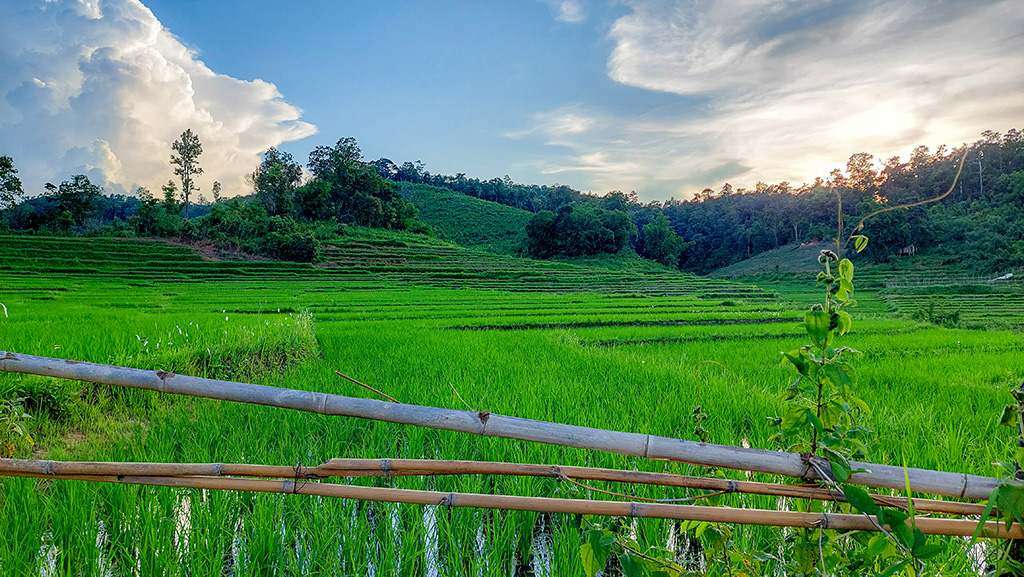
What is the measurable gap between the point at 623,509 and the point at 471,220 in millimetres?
67469

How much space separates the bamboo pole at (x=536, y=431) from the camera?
1.02 meters

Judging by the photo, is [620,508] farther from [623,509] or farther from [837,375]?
[837,375]

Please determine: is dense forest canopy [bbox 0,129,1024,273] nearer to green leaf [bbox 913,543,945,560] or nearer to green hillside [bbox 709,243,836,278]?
green hillside [bbox 709,243,836,278]

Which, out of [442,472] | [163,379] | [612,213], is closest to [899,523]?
[442,472]

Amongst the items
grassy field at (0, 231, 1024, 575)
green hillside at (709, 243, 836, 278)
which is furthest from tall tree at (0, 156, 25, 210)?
green hillside at (709, 243, 836, 278)

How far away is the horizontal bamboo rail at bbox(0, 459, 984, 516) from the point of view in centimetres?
101

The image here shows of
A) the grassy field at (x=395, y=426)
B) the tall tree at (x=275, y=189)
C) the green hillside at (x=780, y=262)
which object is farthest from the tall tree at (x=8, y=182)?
the green hillside at (x=780, y=262)

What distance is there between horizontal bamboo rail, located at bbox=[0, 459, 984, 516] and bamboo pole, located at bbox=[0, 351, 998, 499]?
0.04 m

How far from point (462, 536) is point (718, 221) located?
73216 mm

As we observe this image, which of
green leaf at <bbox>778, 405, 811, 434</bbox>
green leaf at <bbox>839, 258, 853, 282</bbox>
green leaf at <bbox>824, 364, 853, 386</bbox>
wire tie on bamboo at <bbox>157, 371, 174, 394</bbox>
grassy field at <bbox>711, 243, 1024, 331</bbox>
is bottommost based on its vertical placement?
grassy field at <bbox>711, 243, 1024, 331</bbox>

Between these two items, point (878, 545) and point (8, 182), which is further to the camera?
point (8, 182)

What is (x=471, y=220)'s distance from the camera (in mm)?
67500

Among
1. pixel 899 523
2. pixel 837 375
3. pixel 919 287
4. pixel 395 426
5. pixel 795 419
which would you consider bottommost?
pixel 919 287

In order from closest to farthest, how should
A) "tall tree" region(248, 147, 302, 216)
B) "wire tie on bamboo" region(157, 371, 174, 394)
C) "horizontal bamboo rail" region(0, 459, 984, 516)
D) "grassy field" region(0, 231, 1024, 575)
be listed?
"horizontal bamboo rail" region(0, 459, 984, 516)
"wire tie on bamboo" region(157, 371, 174, 394)
"grassy field" region(0, 231, 1024, 575)
"tall tree" region(248, 147, 302, 216)
